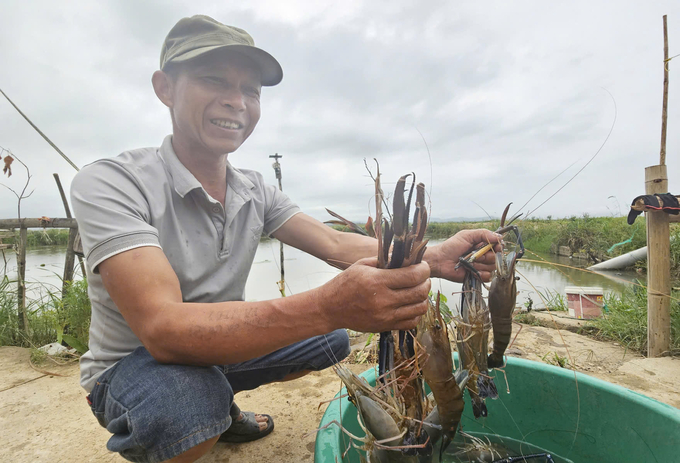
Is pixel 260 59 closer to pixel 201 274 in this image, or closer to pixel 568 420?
pixel 201 274

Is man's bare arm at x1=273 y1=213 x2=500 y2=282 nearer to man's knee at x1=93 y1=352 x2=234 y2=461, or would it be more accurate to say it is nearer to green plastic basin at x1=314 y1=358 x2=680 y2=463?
green plastic basin at x1=314 y1=358 x2=680 y2=463

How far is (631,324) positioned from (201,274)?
15.3 feet

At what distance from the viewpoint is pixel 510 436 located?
199cm

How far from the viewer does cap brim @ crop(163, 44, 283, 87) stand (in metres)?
1.74

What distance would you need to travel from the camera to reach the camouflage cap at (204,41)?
1.78 metres

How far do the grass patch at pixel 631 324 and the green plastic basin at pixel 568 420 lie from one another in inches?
98.8

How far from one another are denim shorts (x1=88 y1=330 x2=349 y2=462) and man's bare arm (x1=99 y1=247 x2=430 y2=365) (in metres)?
0.15

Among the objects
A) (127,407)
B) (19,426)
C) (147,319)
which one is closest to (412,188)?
(147,319)

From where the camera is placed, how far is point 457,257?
190 cm

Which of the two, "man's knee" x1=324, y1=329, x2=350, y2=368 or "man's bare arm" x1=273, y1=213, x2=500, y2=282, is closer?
"man's bare arm" x1=273, y1=213, x2=500, y2=282

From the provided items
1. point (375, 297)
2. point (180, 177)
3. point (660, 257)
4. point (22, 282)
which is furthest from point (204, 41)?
point (22, 282)

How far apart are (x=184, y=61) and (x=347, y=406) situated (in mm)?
1934

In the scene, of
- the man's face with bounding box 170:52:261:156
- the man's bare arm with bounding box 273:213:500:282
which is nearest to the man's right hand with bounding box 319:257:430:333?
the man's bare arm with bounding box 273:213:500:282

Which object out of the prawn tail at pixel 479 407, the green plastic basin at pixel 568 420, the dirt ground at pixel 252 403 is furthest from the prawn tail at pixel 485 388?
the dirt ground at pixel 252 403
